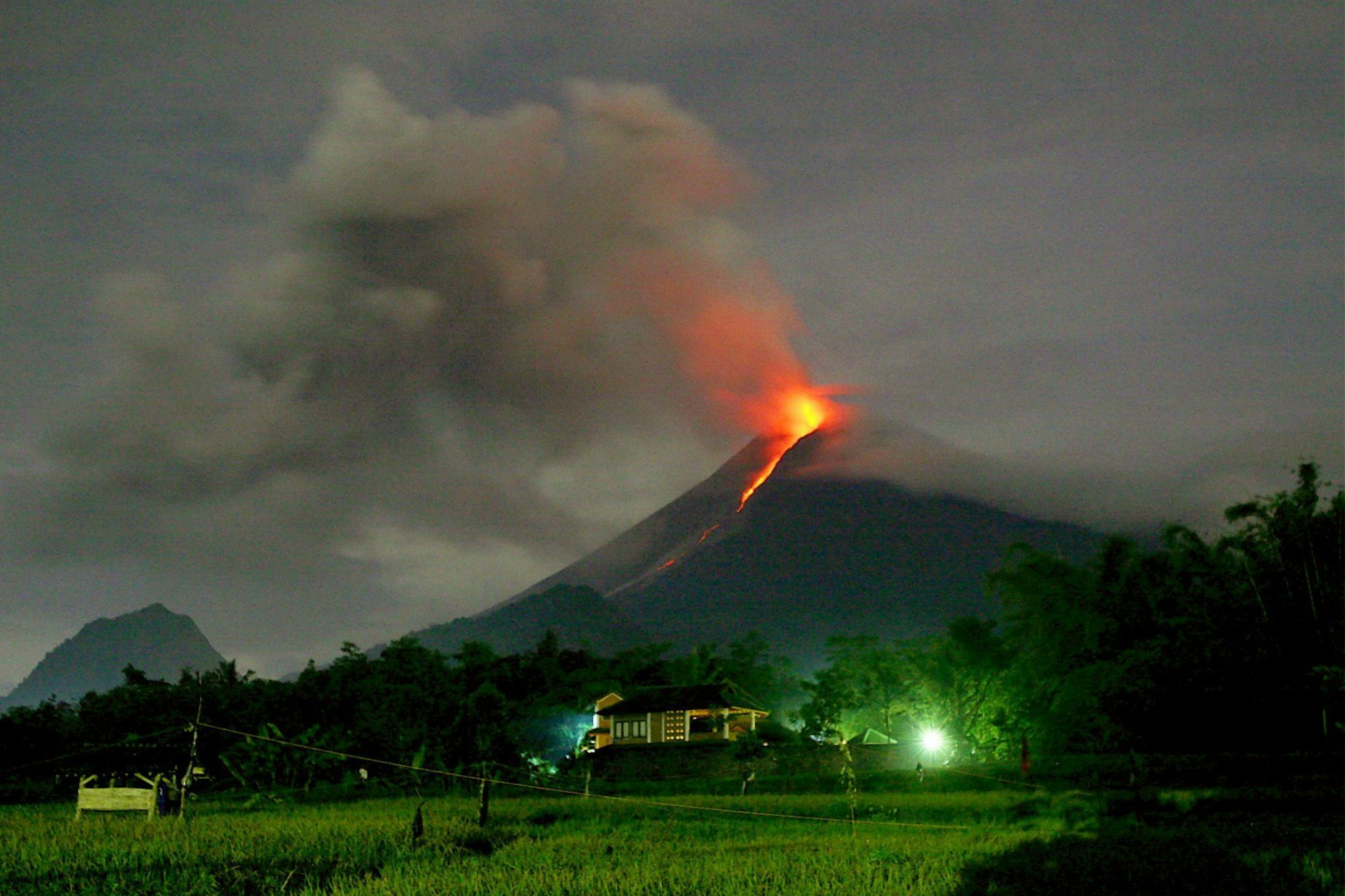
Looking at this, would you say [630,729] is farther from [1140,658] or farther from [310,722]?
[1140,658]

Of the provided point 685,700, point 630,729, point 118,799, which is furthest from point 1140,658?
point 118,799

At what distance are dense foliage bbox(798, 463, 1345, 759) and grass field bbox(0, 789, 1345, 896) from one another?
10.5 meters

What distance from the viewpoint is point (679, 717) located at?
6700cm

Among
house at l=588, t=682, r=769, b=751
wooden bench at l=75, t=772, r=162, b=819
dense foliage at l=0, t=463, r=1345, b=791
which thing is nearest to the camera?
wooden bench at l=75, t=772, r=162, b=819

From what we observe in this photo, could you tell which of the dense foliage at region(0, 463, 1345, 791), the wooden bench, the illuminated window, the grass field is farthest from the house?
the wooden bench

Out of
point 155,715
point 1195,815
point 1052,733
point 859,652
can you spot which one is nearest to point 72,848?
point 1195,815

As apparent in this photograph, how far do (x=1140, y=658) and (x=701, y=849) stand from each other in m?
32.5

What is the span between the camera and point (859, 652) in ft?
217

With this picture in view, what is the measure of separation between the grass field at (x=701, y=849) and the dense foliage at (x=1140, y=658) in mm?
10515

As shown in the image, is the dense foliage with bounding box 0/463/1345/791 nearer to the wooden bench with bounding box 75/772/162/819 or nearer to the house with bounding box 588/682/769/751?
the house with bounding box 588/682/769/751

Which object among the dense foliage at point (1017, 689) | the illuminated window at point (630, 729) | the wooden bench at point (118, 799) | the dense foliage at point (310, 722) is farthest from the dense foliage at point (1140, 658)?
the wooden bench at point (118, 799)

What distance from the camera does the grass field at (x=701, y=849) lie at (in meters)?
14.4

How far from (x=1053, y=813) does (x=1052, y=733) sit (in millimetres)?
26739

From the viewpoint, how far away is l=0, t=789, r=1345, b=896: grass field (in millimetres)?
14406
